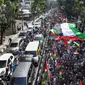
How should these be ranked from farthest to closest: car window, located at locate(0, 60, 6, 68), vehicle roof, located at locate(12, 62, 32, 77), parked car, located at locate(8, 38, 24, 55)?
parked car, located at locate(8, 38, 24, 55) < car window, located at locate(0, 60, 6, 68) < vehicle roof, located at locate(12, 62, 32, 77)

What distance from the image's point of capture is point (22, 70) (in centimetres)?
1856

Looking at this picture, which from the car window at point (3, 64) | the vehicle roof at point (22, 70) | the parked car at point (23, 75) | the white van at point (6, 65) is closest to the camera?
the parked car at point (23, 75)

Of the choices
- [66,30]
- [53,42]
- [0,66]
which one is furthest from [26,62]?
[66,30]

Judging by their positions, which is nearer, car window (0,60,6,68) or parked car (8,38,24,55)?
car window (0,60,6,68)

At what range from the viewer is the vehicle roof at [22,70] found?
57.9ft

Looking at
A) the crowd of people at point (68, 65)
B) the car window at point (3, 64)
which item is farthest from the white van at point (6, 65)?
the crowd of people at point (68, 65)

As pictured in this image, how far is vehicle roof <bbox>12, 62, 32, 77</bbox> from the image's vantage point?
57.9 feet

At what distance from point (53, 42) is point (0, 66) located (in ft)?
47.7

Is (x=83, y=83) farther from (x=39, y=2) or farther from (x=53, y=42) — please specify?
(x=39, y=2)

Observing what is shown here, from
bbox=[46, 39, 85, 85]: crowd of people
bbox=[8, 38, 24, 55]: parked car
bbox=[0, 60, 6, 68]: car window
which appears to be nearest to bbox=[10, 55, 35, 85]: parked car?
bbox=[46, 39, 85, 85]: crowd of people

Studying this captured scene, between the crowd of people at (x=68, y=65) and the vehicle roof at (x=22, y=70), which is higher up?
the vehicle roof at (x=22, y=70)

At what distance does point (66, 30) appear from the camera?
121 ft

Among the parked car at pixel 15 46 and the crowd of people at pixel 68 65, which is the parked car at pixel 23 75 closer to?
the crowd of people at pixel 68 65

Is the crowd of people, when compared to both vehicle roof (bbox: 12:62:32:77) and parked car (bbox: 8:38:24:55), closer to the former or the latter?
vehicle roof (bbox: 12:62:32:77)
